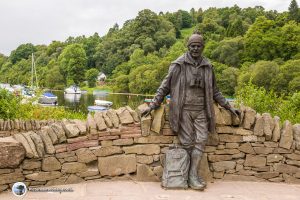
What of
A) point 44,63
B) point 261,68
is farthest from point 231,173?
point 44,63

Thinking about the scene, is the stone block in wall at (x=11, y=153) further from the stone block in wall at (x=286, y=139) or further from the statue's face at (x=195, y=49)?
the stone block in wall at (x=286, y=139)

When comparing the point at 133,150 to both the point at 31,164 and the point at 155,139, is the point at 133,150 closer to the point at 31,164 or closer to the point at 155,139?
the point at 155,139

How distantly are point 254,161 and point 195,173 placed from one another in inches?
46.0

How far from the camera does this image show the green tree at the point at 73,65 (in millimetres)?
92250

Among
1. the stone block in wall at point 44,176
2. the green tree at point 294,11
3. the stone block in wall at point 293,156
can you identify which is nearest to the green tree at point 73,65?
the green tree at point 294,11

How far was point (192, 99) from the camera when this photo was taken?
5859 mm

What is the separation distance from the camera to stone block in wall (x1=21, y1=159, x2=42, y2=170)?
5418 mm

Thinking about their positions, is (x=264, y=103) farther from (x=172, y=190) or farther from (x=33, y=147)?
(x=33, y=147)

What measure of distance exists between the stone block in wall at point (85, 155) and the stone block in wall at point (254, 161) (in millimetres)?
2491

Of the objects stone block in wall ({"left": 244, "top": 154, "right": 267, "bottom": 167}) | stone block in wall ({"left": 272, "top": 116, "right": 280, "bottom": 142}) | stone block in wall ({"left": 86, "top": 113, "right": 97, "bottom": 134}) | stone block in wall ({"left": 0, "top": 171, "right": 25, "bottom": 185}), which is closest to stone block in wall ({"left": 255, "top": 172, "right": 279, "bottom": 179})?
stone block in wall ({"left": 244, "top": 154, "right": 267, "bottom": 167})

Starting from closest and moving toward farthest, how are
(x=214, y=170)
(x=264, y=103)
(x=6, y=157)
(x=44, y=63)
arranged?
1. (x=6, y=157)
2. (x=214, y=170)
3. (x=264, y=103)
4. (x=44, y=63)

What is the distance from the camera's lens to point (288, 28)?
6097cm

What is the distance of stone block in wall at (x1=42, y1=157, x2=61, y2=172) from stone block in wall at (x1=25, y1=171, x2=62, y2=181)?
6cm

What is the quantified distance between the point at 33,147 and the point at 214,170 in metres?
2.87
